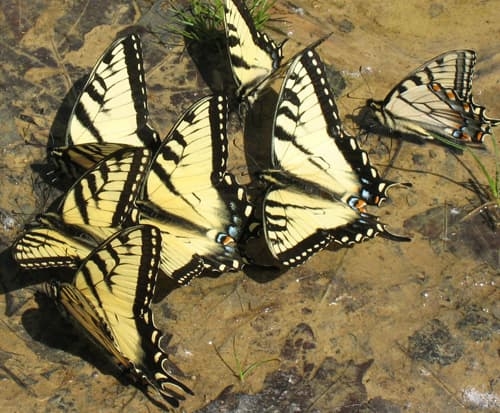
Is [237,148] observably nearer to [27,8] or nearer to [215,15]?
[215,15]

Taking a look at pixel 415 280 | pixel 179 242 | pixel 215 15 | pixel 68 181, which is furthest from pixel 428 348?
pixel 215 15

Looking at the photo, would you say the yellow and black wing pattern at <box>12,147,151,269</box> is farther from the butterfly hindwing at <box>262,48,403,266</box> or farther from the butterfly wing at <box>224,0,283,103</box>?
the butterfly wing at <box>224,0,283,103</box>

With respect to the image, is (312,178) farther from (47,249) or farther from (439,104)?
(47,249)

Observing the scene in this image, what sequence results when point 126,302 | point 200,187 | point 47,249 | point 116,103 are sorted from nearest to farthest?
point 126,302 → point 47,249 → point 200,187 → point 116,103

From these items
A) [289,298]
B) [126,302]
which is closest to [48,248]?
[126,302]

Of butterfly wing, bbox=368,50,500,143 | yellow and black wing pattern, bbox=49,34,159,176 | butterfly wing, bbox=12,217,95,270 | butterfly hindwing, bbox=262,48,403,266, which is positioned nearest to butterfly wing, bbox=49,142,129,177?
yellow and black wing pattern, bbox=49,34,159,176

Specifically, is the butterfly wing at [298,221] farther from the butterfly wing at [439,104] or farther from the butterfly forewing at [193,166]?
the butterfly wing at [439,104]

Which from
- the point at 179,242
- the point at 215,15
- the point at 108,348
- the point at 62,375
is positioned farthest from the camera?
the point at 215,15
